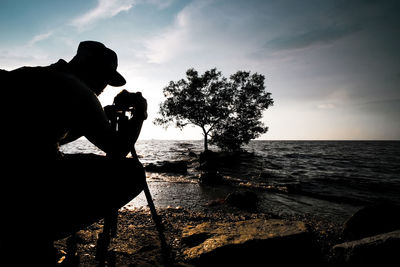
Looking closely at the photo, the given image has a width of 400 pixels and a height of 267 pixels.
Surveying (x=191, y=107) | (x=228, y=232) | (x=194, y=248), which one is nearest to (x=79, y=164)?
(x=194, y=248)

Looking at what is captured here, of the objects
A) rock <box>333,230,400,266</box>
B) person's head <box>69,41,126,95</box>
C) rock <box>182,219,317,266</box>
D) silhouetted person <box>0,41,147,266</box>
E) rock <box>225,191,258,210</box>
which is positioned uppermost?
person's head <box>69,41,126,95</box>

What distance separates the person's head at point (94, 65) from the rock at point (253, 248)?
110 inches

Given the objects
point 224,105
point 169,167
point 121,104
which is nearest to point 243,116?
point 224,105

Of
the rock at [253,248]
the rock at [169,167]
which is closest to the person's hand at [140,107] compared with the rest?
the rock at [253,248]

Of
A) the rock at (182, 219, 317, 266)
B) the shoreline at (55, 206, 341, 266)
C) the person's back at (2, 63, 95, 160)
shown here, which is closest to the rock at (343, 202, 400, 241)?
the shoreline at (55, 206, 341, 266)

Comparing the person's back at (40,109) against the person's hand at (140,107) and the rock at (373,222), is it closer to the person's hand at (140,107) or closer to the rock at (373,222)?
the person's hand at (140,107)

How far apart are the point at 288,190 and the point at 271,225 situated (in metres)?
5.68

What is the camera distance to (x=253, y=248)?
9.01ft

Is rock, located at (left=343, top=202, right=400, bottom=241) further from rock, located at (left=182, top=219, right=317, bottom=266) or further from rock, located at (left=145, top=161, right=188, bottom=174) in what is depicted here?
rock, located at (left=145, top=161, right=188, bottom=174)

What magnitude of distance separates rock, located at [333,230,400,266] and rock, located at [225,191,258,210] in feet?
9.96

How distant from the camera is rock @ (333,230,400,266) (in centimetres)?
239

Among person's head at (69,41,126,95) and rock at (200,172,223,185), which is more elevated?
person's head at (69,41,126,95)

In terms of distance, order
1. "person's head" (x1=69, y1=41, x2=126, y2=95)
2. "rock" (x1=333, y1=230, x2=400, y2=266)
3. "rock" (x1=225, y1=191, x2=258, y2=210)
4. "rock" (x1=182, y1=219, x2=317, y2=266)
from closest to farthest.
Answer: "person's head" (x1=69, y1=41, x2=126, y2=95)
"rock" (x1=333, y1=230, x2=400, y2=266)
"rock" (x1=182, y1=219, x2=317, y2=266)
"rock" (x1=225, y1=191, x2=258, y2=210)

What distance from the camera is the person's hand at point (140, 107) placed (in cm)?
211
